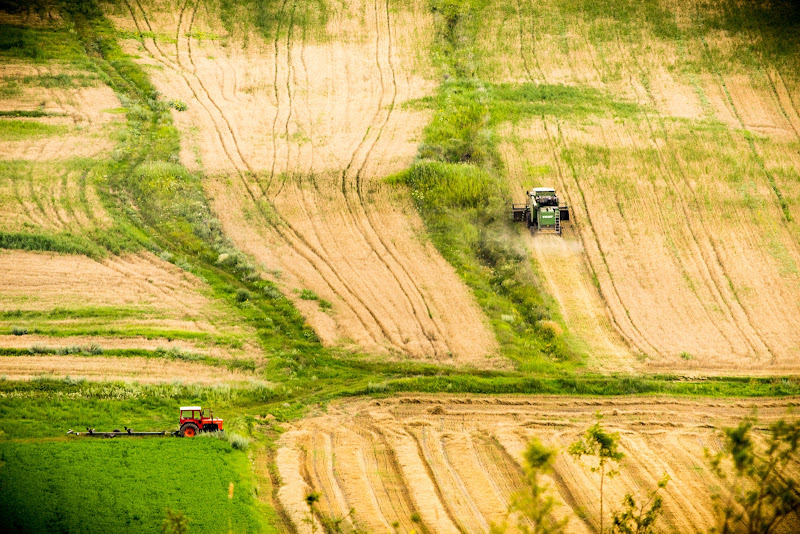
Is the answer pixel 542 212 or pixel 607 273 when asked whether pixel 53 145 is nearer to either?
pixel 542 212

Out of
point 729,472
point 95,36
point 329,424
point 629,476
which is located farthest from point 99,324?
point 95,36

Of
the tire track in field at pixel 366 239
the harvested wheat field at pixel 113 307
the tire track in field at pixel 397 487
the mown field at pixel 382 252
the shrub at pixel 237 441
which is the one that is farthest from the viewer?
the tire track in field at pixel 366 239

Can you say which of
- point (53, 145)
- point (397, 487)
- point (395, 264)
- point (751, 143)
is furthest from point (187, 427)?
point (751, 143)

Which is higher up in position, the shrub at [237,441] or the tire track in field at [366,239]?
the tire track in field at [366,239]

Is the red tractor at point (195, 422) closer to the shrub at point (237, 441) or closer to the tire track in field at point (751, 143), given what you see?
the shrub at point (237, 441)

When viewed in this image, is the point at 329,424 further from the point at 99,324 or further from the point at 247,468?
the point at 99,324

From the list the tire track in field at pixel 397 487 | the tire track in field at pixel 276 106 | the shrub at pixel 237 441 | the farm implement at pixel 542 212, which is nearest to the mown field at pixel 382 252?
the tire track in field at pixel 397 487
